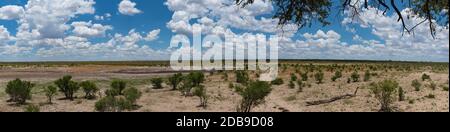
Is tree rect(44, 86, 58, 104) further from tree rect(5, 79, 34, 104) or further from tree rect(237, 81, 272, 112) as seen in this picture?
tree rect(237, 81, 272, 112)

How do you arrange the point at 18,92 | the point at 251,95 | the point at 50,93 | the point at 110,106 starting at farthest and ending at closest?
the point at 50,93 < the point at 18,92 < the point at 251,95 < the point at 110,106

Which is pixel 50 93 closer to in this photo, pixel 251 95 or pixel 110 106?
pixel 110 106

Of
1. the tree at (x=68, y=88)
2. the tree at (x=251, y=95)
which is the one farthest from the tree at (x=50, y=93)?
the tree at (x=251, y=95)

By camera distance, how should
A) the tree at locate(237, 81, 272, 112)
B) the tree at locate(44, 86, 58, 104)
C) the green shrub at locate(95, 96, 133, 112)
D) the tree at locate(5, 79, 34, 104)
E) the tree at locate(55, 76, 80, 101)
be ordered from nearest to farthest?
the green shrub at locate(95, 96, 133, 112)
the tree at locate(237, 81, 272, 112)
the tree at locate(5, 79, 34, 104)
the tree at locate(44, 86, 58, 104)
the tree at locate(55, 76, 80, 101)

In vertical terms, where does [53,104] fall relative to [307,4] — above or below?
below

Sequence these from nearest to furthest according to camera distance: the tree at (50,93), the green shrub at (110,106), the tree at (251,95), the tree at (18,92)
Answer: the green shrub at (110,106), the tree at (251,95), the tree at (18,92), the tree at (50,93)

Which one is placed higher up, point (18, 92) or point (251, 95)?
point (251, 95)

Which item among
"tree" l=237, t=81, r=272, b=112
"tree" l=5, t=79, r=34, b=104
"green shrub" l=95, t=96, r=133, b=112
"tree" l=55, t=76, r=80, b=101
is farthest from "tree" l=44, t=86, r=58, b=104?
"tree" l=237, t=81, r=272, b=112

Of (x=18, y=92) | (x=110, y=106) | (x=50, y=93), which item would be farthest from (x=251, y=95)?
(x=18, y=92)

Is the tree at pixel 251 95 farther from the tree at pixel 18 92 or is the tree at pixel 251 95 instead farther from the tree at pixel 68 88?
the tree at pixel 18 92
